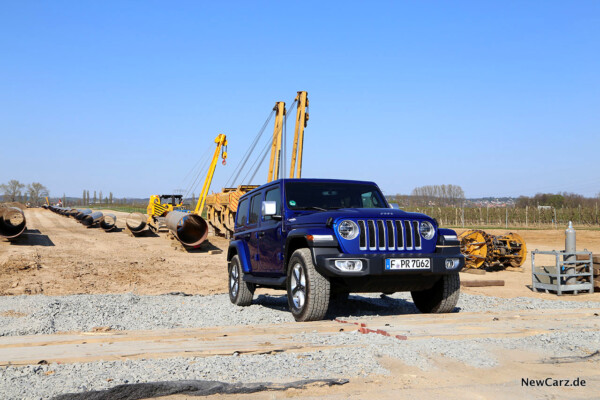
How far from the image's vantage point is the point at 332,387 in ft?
12.8

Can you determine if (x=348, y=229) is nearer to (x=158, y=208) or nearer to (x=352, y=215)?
(x=352, y=215)

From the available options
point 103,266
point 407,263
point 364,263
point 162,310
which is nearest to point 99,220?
point 103,266

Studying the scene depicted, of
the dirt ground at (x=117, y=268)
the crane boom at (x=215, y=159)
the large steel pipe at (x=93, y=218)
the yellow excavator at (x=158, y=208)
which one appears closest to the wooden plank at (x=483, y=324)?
the dirt ground at (x=117, y=268)

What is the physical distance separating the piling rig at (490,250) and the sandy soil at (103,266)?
823 centimetres

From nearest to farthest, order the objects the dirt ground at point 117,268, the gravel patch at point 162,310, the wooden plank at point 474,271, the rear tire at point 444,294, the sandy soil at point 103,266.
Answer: the rear tire at point 444,294 < the gravel patch at point 162,310 < the dirt ground at point 117,268 < the sandy soil at point 103,266 < the wooden plank at point 474,271

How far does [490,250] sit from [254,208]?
12.4 m

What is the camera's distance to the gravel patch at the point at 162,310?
25.2 feet

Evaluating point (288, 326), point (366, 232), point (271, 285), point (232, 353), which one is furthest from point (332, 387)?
point (271, 285)

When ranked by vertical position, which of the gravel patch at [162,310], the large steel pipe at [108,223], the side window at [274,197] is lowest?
the gravel patch at [162,310]

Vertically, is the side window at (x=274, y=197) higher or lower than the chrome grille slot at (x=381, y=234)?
higher

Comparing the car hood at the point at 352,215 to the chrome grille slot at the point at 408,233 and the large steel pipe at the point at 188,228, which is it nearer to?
the chrome grille slot at the point at 408,233

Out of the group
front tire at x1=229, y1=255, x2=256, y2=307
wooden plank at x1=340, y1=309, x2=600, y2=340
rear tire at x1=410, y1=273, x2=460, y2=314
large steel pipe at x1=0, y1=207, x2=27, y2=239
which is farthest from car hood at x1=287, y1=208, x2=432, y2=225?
large steel pipe at x1=0, y1=207, x2=27, y2=239

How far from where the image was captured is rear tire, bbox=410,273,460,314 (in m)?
7.54

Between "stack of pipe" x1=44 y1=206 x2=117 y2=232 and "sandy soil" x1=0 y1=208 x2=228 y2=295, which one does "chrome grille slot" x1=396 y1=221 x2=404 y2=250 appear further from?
"stack of pipe" x1=44 y1=206 x2=117 y2=232
